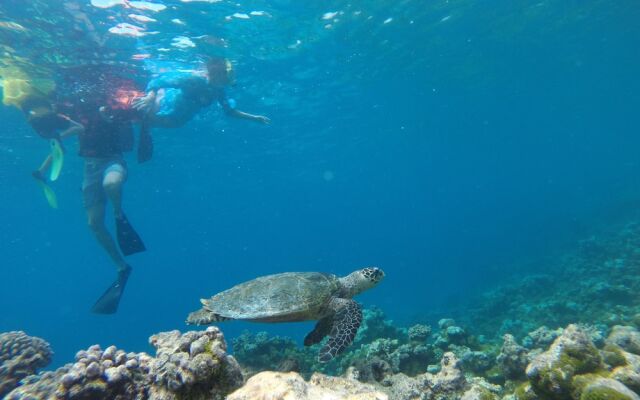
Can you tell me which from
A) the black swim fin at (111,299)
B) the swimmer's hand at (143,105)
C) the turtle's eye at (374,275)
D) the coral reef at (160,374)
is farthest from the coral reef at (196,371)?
the swimmer's hand at (143,105)

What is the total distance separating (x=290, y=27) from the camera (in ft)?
54.1

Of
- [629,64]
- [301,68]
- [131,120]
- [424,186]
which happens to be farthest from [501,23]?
[424,186]

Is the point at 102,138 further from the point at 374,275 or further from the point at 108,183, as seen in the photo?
the point at 374,275

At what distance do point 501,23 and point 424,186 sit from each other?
109 metres

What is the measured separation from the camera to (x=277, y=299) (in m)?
5.26

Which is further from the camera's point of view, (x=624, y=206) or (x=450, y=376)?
(x=624, y=206)

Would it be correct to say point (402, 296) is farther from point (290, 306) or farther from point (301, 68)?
point (290, 306)

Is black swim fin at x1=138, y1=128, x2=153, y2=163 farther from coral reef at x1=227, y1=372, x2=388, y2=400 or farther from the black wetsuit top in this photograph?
coral reef at x1=227, y1=372, x2=388, y2=400

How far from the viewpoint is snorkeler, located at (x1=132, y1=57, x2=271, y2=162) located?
1212cm

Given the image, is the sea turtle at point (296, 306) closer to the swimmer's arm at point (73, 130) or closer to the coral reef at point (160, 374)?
the coral reef at point (160, 374)

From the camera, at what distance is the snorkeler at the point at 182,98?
12117 millimetres

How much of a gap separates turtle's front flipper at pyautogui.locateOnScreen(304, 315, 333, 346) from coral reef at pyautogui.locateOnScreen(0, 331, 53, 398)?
441cm

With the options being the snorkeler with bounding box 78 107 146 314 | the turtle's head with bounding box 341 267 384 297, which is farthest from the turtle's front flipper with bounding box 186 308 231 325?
the snorkeler with bounding box 78 107 146 314

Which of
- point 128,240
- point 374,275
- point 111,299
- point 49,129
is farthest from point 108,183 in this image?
point 374,275
